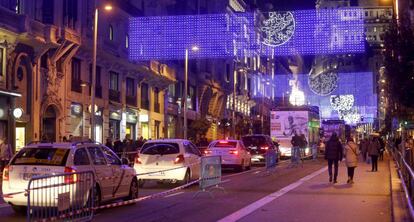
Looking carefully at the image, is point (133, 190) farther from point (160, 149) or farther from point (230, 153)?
point (230, 153)

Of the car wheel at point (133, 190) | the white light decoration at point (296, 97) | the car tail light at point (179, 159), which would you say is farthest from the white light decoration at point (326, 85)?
the car wheel at point (133, 190)

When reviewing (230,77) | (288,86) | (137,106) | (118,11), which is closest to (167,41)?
(118,11)

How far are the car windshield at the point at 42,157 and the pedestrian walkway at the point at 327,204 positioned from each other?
375cm

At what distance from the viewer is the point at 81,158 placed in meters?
13.4

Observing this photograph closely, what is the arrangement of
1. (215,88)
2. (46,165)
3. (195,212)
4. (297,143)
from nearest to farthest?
(46,165), (195,212), (297,143), (215,88)

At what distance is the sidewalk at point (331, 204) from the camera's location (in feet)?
43.0

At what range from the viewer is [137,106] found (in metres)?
45.3

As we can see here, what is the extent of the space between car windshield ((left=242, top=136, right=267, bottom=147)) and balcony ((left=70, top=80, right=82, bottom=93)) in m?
9.88

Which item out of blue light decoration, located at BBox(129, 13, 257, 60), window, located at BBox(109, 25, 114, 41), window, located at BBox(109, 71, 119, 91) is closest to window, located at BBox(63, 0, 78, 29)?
window, located at BBox(109, 25, 114, 41)

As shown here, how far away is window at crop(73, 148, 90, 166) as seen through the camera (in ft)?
43.3

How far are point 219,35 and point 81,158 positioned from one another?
26705mm

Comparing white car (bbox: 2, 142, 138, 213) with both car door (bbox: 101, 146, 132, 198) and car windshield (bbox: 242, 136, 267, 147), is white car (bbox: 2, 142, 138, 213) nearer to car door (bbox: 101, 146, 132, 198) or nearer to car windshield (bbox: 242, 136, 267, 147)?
car door (bbox: 101, 146, 132, 198)

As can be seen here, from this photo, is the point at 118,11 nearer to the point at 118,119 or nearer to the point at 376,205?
the point at 118,119

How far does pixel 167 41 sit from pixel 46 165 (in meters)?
28.0
